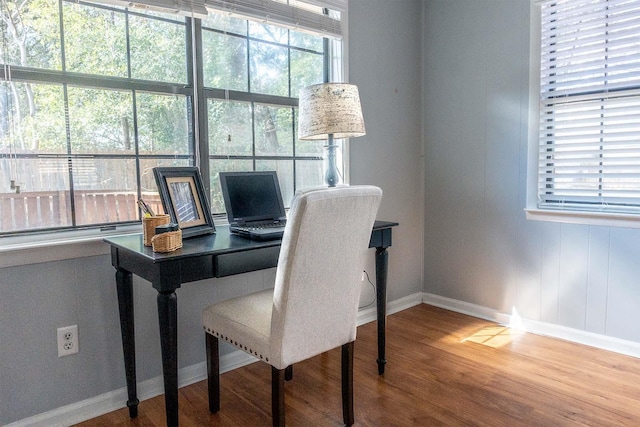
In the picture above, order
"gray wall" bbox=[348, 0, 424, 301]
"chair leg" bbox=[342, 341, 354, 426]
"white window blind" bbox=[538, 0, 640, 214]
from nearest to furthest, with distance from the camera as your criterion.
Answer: "chair leg" bbox=[342, 341, 354, 426]
"white window blind" bbox=[538, 0, 640, 214]
"gray wall" bbox=[348, 0, 424, 301]

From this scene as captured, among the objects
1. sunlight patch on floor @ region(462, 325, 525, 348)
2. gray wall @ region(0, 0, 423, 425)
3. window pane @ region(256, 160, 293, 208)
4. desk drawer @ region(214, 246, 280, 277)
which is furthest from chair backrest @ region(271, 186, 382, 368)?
sunlight patch on floor @ region(462, 325, 525, 348)

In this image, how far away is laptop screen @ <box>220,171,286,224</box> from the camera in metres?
2.05

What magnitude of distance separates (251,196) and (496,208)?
1666 millimetres

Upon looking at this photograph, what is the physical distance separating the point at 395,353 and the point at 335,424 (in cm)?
76

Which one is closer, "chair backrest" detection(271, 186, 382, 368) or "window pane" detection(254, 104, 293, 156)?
"chair backrest" detection(271, 186, 382, 368)

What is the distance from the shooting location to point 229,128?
7.43 feet

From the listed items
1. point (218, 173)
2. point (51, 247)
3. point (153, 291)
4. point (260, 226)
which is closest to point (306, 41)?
point (218, 173)

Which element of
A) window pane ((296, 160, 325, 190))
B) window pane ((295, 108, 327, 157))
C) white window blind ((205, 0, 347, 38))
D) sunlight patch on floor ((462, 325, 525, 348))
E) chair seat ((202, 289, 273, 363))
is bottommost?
sunlight patch on floor ((462, 325, 525, 348))

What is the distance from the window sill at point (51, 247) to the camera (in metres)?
1.66

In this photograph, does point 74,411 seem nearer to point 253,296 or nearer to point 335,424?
point 253,296

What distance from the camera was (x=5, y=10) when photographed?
164 centimetres

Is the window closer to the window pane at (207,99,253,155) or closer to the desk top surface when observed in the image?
the window pane at (207,99,253,155)

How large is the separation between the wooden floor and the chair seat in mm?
412

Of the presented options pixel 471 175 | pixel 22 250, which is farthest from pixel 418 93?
pixel 22 250
